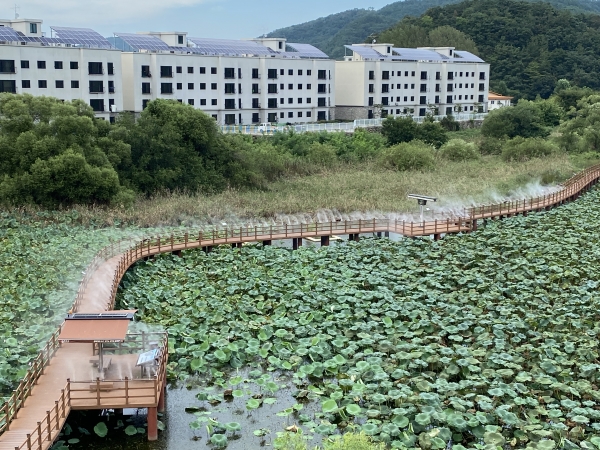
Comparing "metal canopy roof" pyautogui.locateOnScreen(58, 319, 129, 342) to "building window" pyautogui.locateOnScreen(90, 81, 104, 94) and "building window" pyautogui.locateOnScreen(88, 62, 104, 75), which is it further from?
"building window" pyautogui.locateOnScreen(88, 62, 104, 75)

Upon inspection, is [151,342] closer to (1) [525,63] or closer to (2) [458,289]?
(2) [458,289]

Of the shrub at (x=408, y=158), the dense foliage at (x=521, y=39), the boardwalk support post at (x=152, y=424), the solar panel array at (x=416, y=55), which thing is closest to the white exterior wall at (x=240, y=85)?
the solar panel array at (x=416, y=55)

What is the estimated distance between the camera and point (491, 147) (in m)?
59.6

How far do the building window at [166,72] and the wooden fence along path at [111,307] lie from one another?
80.7 ft

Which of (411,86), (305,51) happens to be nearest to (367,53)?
(411,86)

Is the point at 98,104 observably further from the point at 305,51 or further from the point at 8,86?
the point at 305,51

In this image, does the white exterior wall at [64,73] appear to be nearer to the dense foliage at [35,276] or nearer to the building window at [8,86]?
the building window at [8,86]

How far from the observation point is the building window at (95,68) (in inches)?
1896

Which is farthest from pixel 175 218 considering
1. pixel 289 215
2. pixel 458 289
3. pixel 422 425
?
pixel 422 425

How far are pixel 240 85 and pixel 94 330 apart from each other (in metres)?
44.3

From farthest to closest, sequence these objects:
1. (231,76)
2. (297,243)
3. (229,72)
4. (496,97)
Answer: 1. (496,97)
2. (231,76)
3. (229,72)
4. (297,243)

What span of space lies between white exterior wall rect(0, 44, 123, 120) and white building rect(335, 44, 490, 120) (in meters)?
23.2

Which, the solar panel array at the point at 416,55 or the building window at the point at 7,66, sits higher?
the solar panel array at the point at 416,55

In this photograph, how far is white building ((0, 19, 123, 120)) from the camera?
45.2 metres
